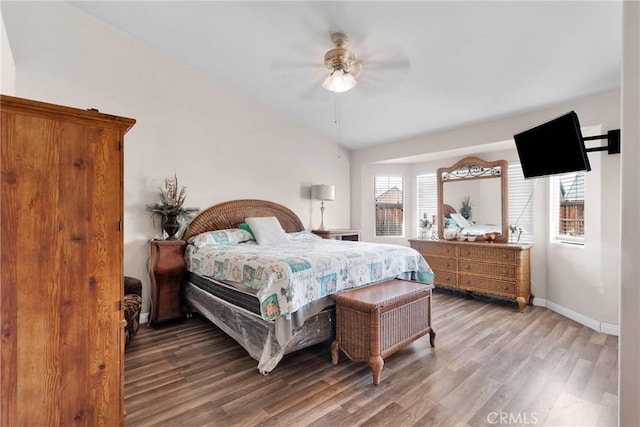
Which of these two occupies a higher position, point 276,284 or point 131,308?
point 276,284

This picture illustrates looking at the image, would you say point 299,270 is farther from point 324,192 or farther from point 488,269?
point 488,269

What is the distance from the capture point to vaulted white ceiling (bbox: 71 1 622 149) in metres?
2.42

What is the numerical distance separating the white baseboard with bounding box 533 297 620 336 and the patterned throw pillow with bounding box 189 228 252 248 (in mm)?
3923

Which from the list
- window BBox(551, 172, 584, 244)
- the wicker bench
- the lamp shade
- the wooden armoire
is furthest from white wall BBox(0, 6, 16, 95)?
window BBox(551, 172, 584, 244)

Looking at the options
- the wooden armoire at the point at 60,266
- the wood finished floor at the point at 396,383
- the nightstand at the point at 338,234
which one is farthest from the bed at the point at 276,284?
the nightstand at the point at 338,234

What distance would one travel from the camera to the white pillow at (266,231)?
152 inches

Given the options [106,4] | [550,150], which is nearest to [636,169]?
[550,150]

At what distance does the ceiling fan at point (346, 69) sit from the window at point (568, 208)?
7.84 feet

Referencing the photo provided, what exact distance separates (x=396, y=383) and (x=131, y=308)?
2405 mm

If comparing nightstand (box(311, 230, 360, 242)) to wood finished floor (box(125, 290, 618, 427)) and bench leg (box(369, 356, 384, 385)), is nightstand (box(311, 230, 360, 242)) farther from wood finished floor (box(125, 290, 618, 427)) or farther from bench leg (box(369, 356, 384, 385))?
bench leg (box(369, 356, 384, 385))

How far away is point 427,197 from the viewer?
17.5 ft

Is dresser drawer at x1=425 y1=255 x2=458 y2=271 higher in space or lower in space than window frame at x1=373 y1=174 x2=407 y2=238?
lower

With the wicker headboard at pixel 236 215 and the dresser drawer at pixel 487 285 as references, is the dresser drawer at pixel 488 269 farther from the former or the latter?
the wicker headboard at pixel 236 215

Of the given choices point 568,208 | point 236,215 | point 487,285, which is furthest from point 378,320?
point 568,208
